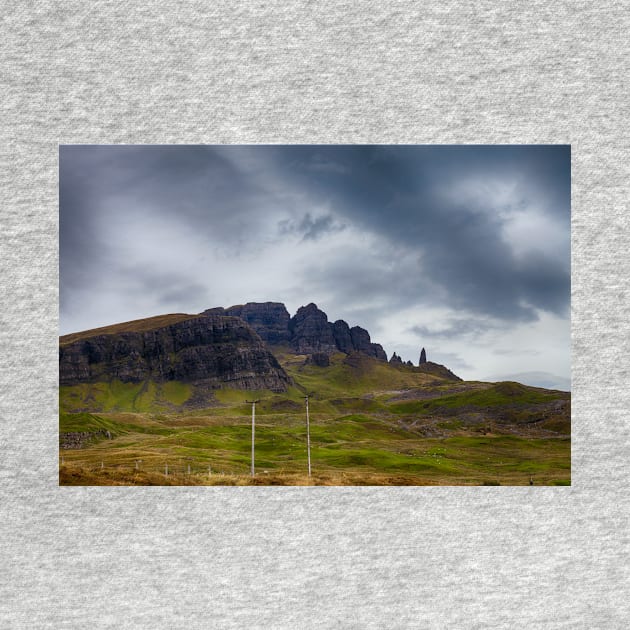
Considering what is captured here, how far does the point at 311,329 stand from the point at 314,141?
5.16 ft

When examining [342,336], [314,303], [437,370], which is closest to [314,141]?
[314,303]

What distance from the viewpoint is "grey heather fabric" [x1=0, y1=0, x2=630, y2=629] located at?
4.23 m

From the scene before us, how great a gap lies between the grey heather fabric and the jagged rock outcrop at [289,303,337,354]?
115 cm

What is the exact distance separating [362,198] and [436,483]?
2439mm

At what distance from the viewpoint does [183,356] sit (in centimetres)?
474

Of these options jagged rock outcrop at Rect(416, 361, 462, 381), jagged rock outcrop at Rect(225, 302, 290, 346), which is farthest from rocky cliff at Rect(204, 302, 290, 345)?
jagged rock outcrop at Rect(416, 361, 462, 381)

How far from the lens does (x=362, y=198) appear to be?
4738 millimetres

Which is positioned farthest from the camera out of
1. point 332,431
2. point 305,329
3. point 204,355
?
point 204,355

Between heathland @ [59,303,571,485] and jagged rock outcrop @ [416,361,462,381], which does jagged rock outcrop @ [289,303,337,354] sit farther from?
jagged rock outcrop @ [416,361,462,381]

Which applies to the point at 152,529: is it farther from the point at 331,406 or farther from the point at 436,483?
the point at 436,483

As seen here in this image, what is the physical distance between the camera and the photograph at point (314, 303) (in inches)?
180

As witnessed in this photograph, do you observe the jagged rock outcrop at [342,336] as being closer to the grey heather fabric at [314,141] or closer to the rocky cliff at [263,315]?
the rocky cliff at [263,315]

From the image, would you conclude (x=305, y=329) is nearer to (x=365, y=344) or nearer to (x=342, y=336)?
(x=342, y=336)

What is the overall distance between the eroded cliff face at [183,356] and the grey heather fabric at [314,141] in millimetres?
237
